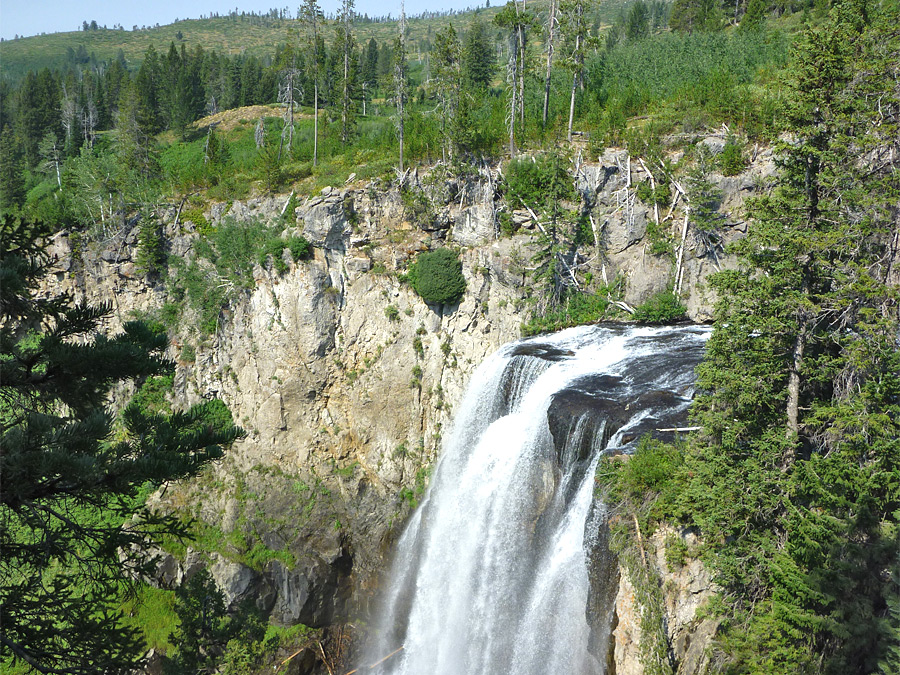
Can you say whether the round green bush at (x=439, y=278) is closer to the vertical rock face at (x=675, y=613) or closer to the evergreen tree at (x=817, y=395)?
the evergreen tree at (x=817, y=395)

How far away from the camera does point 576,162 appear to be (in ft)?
97.3

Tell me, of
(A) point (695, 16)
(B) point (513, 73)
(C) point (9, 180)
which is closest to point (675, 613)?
(B) point (513, 73)

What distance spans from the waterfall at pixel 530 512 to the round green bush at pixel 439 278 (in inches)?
191

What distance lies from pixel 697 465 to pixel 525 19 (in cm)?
2990

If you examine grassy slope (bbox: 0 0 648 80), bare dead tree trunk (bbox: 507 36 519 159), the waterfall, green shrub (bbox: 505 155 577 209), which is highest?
grassy slope (bbox: 0 0 648 80)

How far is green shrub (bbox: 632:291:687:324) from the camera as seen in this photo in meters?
25.9

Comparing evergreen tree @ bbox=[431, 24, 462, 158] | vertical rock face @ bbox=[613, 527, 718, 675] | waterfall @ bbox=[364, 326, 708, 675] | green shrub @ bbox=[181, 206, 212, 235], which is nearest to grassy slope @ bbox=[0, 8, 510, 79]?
green shrub @ bbox=[181, 206, 212, 235]

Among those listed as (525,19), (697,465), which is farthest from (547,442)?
(525,19)

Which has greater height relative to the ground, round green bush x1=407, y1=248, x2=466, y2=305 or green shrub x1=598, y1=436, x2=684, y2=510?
round green bush x1=407, y1=248, x2=466, y2=305

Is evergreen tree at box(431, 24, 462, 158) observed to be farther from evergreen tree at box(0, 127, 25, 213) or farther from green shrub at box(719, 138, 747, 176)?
evergreen tree at box(0, 127, 25, 213)

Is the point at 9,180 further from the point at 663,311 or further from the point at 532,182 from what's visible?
the point at 663,311

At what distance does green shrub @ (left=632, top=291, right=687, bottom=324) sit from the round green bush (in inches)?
320

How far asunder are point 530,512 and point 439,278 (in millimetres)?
13277

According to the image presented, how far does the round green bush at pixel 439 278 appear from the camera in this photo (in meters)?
28.7
